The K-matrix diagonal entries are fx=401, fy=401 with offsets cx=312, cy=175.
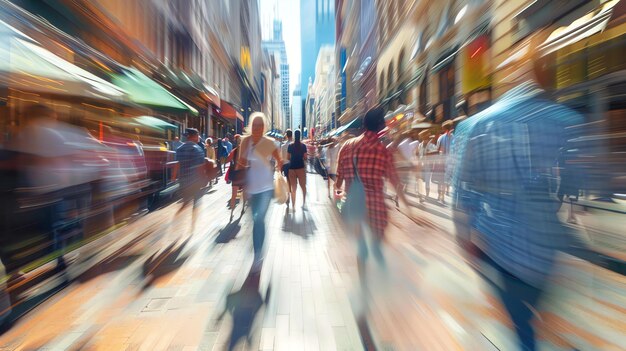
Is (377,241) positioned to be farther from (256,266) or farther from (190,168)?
(190,168)

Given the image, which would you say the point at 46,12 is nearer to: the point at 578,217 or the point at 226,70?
the point at 578,217

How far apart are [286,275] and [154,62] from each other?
15.7 m

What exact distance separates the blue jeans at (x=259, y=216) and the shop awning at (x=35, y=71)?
381cm

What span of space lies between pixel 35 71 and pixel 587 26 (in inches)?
384

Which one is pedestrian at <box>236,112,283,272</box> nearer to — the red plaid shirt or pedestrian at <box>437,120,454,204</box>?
the red plaid shirt

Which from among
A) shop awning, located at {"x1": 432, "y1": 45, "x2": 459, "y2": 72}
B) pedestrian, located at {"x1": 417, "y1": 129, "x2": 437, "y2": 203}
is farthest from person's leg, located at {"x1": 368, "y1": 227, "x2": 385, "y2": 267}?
shop awning, located at {"x1": 432, "y1": 45, "x2": 459, "y2": 72}

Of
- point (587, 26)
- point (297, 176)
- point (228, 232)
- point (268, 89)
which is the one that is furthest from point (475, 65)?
point (268, 89)

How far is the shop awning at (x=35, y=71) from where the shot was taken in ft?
17.1

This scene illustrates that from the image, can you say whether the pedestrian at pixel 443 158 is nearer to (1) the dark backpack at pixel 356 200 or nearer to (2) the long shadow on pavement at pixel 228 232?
(2) the long shadow on pavement at pixel 228 232

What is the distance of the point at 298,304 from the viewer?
3348 millimetres

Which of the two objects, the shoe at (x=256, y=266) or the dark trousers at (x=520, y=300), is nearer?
the dark trousers at (x=520, y=300)

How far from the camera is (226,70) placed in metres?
37.1

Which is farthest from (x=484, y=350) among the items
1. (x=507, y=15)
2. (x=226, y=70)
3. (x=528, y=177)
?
(x=226, y=70)

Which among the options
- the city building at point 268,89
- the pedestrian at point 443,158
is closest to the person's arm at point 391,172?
the pedestrian at point 443,158
